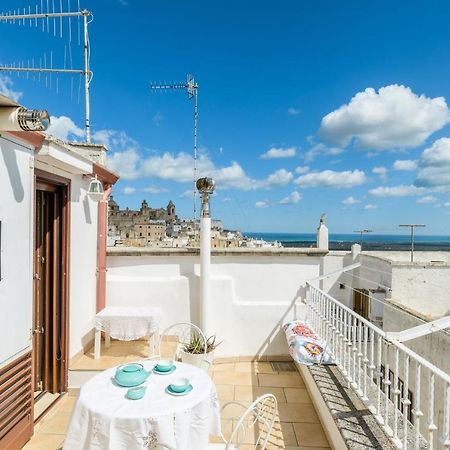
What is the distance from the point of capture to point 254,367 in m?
4.34

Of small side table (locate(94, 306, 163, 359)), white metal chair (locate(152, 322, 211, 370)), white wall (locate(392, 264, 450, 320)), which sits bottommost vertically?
white wall (locate(392, 264, 450, 320))

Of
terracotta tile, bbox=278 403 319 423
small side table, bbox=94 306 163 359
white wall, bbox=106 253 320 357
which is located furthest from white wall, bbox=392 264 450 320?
small side table, bbox=94 306 163 359

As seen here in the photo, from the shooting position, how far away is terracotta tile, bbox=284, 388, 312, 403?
3.47m

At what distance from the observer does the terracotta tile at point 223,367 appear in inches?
167

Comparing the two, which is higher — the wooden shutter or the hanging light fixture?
the hanging light fixture

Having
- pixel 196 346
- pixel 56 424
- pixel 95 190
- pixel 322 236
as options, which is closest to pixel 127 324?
pixel 196 346

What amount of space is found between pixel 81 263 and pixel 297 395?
3002 mm

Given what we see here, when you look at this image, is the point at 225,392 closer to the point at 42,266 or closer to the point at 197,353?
the point at 197,353

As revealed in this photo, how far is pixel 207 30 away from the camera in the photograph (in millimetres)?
12922

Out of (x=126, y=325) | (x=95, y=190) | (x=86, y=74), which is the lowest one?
(x=126, y=325)

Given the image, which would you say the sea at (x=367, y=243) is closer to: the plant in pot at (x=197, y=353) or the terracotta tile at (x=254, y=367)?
the terracotta tile at (x=254, y=367)

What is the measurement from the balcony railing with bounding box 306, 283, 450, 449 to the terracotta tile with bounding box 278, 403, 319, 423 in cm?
56

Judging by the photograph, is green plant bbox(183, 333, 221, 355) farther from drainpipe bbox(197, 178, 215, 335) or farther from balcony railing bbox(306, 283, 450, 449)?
balcony railing bbox(306, 283, 450, 449)

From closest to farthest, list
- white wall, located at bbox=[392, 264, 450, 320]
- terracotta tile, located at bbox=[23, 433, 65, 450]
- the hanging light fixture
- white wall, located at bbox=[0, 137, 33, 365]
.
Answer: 1. white wall, located at bbox=[0, 137, 33, 365]
2. terracotta tile, located at bbox=[23, 433, 65, 450]
3. the hanging light fixture
4. white wall, located at bbox=[392, 264, 450, 320]
